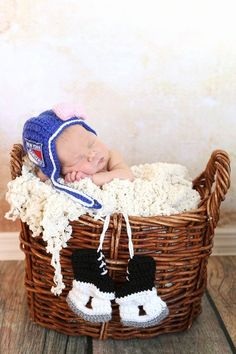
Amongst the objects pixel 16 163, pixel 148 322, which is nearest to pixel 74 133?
pixel 16 163

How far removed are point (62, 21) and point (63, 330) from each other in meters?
0.89

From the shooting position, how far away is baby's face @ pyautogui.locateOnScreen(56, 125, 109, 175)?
110cm

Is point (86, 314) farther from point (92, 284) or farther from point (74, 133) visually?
point (74, 133)

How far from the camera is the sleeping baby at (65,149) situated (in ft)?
3.53

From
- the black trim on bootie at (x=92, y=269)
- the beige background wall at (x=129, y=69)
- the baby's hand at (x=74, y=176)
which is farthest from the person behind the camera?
the beige background wall at (x=129, y=69)

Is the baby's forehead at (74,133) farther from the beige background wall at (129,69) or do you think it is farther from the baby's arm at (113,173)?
the beige background wall at (129,69)

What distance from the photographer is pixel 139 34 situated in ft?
4.61

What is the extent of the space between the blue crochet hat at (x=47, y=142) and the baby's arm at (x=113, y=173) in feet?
0.33

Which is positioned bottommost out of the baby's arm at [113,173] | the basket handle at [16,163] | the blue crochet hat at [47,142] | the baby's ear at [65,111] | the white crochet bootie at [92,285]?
the white crochet bootie at [92,285]

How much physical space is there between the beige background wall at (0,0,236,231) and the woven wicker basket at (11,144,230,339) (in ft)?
1.06

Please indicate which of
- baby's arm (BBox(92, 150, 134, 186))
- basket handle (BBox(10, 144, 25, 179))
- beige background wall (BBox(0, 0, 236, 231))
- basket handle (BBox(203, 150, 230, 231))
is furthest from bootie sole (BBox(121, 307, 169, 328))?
beige background wall (BBox(0, 0, 236, 231))

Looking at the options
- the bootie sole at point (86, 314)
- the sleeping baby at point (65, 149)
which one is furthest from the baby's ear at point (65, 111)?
the bootie sole at point (86, 314)

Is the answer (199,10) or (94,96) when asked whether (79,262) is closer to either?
(94,96)

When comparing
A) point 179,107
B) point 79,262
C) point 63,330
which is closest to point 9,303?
point 63,330
